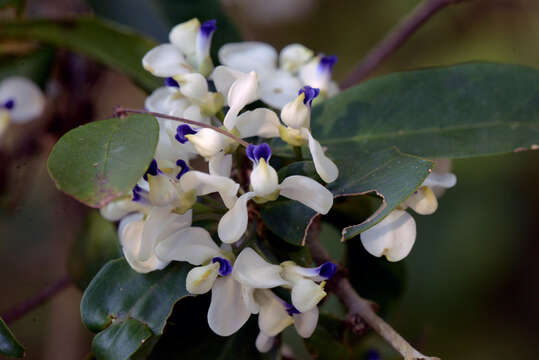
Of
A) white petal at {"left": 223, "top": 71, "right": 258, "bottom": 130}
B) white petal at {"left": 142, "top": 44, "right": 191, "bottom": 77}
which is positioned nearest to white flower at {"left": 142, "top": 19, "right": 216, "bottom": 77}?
white petal at {"left": 142, "top": 44, "right": 191, "bottom": 77}

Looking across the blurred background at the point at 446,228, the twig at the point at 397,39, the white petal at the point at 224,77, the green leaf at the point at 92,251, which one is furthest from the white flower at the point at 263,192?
the blurred background at the point at 446,228

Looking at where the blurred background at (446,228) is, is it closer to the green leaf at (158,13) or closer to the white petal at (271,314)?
the green leaf at (158,13)

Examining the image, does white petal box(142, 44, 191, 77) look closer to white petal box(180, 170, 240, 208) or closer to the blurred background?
white petal box(180, 170, 240, 208)

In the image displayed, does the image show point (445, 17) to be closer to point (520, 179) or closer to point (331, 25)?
point (331, 25)

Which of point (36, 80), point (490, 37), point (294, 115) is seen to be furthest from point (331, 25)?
point (294, 115)

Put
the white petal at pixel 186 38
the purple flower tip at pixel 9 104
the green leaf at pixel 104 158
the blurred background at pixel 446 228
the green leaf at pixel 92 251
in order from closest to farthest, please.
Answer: the green leaf at pixel 104 158 → the white petal at pixel 186 38 → the green leaf at pixel 92 251 → the purple flower tip at pixel 9 104 → the blurred background at pixel 446 228

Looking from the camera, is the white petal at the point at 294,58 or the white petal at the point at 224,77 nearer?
the white petal at the point at 224,77
